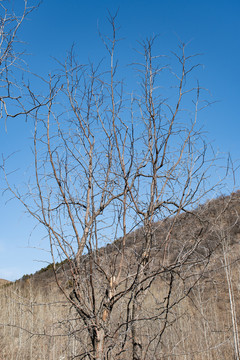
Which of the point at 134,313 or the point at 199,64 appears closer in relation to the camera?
the point at 134,313

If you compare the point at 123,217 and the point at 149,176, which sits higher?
the point at 149,176

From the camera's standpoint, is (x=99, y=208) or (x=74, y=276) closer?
(x=74, y=276)

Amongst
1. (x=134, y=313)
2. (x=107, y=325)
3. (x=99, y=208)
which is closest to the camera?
(x=107, y=325)

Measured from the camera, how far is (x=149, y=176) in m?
2.35

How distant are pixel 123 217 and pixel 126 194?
15cm

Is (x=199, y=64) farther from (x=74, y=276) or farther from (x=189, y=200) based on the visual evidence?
(x=74, y=276)

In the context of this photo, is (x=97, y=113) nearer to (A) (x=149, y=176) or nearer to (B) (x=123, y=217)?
(A) (x=149, y=176)

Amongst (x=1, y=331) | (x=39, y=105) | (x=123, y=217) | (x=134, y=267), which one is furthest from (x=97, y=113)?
(x=1, y=331)

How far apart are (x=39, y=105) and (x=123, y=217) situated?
2.90 ft

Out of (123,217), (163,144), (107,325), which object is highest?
(163,144)

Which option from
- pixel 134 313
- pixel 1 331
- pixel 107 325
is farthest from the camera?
pixel 1 331

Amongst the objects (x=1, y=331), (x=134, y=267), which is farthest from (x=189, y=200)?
(x=1, y=331)

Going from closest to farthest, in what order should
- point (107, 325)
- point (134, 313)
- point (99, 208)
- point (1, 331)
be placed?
point (107, 325), point (134, 313), point (99, 208), point (1, 331)

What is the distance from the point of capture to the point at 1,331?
8.28 metres
